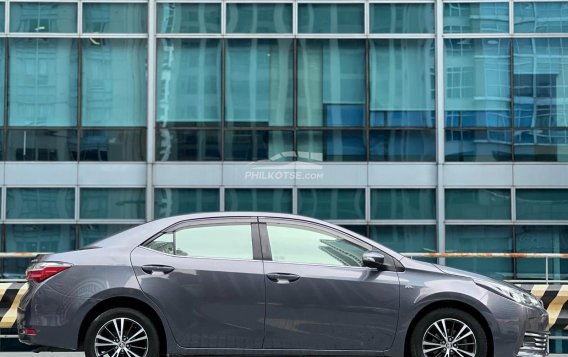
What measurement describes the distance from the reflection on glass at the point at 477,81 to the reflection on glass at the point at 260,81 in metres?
3.37

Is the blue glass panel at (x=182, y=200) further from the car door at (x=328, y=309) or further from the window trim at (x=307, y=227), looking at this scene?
the car door at (x=328, y=309)

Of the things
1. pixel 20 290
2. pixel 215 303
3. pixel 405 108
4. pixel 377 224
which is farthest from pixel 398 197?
pixel 215 303

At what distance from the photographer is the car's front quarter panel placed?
24.5 feet

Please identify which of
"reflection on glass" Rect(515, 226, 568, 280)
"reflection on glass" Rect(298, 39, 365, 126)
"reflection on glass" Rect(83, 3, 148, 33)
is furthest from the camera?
"reflection on glass" Rect(83, 3, 148, 33)

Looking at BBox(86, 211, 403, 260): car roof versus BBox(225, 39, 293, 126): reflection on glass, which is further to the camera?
BBox(225, 39, 293, 126): reflection on glass

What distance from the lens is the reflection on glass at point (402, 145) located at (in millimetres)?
18281

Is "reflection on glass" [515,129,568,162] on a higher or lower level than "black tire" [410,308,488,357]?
higher

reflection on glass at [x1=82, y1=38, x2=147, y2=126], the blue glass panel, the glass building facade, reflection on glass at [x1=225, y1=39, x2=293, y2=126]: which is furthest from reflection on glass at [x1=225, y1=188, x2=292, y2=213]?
reflection on glass at [x1=82, y1=38, x2=147, y2=126]

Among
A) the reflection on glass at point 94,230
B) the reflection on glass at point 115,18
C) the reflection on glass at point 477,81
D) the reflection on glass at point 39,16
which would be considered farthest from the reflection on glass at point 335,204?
the reflection on glass at point 39,16

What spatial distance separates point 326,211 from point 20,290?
9241 millimetres

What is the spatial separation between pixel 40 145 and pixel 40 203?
1.22 metres

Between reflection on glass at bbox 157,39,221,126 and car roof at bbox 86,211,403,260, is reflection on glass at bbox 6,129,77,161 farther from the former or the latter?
car roof at bbox 86,211,403,260

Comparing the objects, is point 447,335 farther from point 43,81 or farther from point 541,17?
point 43,81

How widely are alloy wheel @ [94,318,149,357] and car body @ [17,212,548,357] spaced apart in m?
0.02
